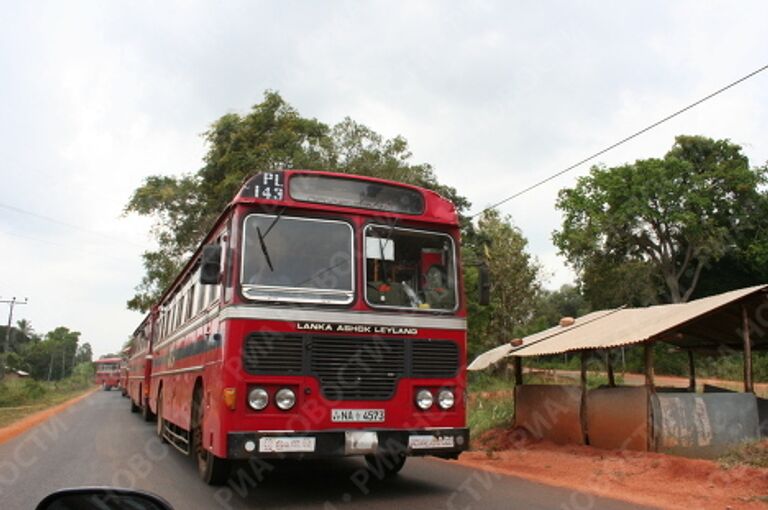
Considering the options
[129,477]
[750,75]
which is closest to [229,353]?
[129,477]

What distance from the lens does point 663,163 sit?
113 ft

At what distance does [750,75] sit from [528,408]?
721 centimetres

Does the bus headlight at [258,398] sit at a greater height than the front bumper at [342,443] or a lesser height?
greater

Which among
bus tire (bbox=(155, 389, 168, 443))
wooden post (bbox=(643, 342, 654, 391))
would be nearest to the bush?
A: bus tire (bbox=(155, 389, 168, 443))

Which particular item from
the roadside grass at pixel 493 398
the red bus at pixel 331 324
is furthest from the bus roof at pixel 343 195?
the roadside grass at pixel 493 398

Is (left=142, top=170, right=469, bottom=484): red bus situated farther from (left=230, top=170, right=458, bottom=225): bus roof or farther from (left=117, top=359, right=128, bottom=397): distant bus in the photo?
(left=117, top=359, right=128, bottom=397): distant bus

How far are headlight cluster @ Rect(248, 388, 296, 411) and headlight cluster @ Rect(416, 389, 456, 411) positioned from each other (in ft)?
4.44

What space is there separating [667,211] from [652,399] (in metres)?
27.0

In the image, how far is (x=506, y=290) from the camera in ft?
88.7

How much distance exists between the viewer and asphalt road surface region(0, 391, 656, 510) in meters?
6.87

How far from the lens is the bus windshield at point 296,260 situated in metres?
6.69

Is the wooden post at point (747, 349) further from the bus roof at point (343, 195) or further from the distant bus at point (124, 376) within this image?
the distant bus at point (124, 376)

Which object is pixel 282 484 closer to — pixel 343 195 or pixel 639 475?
pixel 343 195

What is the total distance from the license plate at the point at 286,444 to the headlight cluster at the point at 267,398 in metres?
0.29
